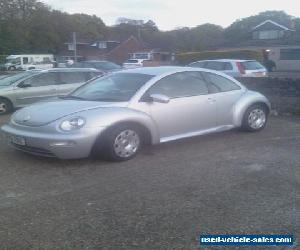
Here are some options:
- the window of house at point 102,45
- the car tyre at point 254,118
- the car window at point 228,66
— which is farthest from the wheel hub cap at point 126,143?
the window of house at point 102,45

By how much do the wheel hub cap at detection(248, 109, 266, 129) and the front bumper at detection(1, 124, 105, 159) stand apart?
11.1 ft

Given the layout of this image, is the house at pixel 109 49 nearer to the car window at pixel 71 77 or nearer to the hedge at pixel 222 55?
the hedge at pixel 222 55

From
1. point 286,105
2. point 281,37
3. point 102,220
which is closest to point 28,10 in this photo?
point 281,37

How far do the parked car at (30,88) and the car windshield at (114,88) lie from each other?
4.85 m

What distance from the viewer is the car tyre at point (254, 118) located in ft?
26.0

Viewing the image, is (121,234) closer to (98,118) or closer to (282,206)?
(282,206)

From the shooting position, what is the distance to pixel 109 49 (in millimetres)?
68938

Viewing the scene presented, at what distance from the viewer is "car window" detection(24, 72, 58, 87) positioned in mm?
11883

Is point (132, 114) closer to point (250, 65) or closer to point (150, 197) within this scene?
point (150, 197)

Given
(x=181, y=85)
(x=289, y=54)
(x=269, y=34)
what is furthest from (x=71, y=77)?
(x=269, y=34)

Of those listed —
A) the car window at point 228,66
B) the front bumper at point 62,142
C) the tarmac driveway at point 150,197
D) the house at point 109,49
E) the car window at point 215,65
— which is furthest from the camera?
the house at point 109,49

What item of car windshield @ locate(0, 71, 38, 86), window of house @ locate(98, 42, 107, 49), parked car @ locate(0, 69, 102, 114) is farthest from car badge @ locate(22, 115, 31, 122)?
window of house @ locate(98, 42, 107, 49)

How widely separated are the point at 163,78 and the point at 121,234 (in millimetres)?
3594

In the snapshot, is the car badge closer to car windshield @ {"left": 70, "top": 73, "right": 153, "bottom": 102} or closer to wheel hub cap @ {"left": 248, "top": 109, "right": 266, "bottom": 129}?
car windshield @ {"left": 70, "top": 73, "right": 153, "bottom": 102}
